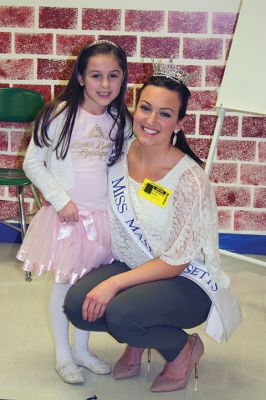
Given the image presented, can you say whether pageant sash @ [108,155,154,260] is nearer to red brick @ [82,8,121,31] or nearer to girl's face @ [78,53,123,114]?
girl's face @ [78,53,123,114]

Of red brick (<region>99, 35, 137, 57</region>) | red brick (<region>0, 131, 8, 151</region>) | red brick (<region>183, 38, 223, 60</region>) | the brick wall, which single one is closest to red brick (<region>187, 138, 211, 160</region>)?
the brick wall

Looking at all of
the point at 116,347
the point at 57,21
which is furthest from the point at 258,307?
the point at 57,21

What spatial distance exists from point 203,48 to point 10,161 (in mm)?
1144

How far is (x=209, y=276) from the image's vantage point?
2172 millimetres

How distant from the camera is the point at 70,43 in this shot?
3.64m

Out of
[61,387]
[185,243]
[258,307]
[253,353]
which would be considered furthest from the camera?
[258,307]

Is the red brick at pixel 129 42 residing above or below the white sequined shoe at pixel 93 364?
above

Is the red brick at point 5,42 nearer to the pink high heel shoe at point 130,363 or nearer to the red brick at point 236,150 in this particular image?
the red brick at point 236,150

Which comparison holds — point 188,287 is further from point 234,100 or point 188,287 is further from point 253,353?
point 234,100

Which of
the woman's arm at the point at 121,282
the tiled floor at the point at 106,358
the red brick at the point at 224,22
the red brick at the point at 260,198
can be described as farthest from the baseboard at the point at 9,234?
the woman's arm at the point at 121,282

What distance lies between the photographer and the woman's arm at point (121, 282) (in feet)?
6.81

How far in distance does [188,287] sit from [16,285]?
1255mm

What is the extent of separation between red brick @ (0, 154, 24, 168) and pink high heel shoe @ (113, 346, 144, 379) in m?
1.70

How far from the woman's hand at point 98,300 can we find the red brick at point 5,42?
1.94 meters
